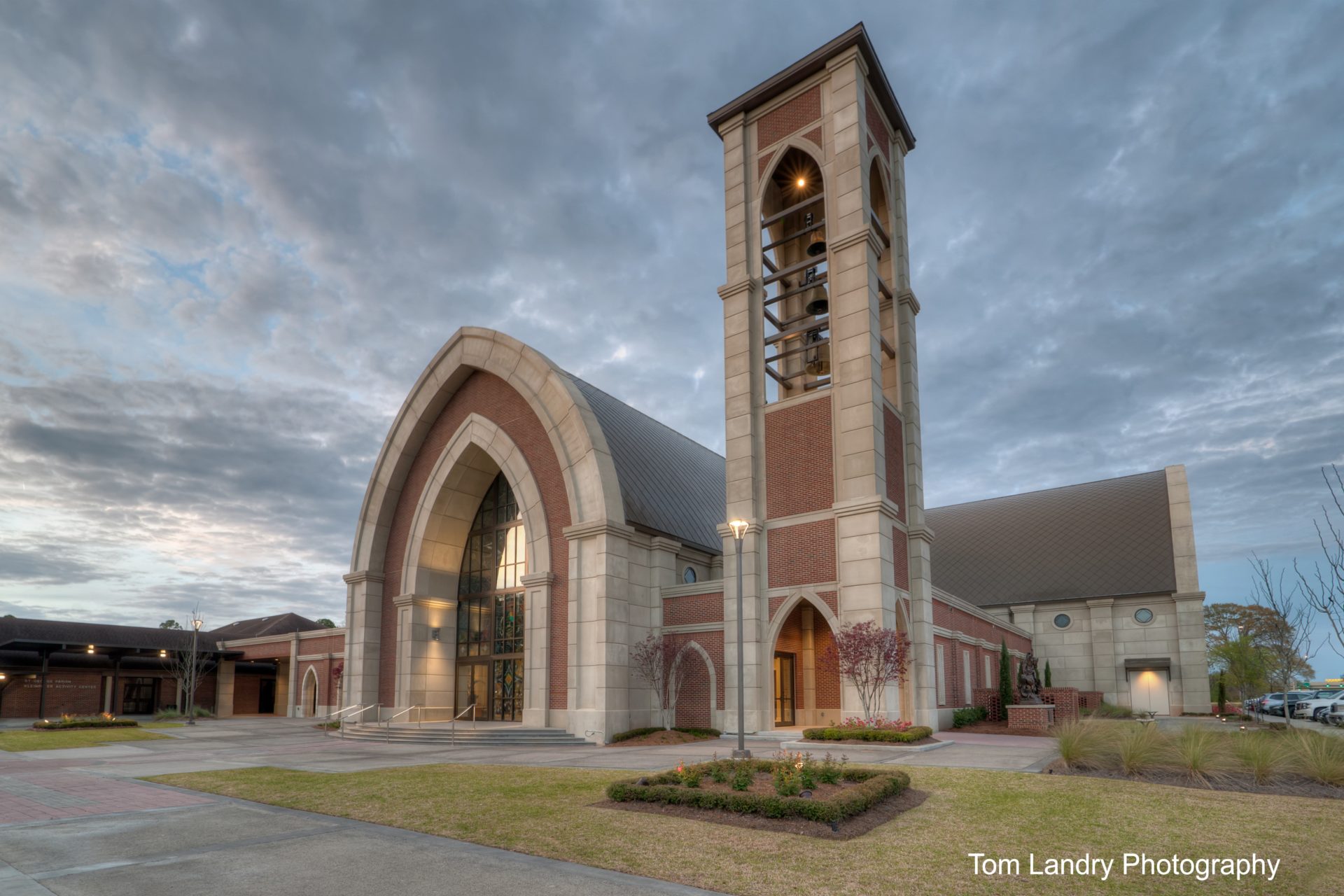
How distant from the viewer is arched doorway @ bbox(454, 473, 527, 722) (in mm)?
33500

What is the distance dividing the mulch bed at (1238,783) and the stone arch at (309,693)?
4431 cm

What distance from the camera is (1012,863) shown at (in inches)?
358

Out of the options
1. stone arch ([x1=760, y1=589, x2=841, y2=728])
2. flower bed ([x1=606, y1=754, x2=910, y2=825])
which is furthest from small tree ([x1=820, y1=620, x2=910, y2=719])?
flower bed ([x1=606, y1=754, x2=910, y2=825])

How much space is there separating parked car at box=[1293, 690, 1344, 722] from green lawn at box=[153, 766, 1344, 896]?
36.2 m

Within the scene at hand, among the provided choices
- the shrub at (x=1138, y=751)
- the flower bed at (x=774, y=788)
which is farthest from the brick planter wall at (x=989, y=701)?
the flower bed at (x=774, y=788)

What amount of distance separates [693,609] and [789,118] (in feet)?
58.7

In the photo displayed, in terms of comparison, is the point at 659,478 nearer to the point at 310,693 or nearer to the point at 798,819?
the point at 798,819

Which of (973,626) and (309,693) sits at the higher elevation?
(973,626)

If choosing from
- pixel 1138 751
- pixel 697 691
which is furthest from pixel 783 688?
pixel 1138 751

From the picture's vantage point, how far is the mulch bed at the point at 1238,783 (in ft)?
41.1

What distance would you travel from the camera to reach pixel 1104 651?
150 ft

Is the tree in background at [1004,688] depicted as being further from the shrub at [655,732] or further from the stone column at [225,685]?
the stone column at [225,685]

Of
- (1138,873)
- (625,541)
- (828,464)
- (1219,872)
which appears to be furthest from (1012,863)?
(625,541)

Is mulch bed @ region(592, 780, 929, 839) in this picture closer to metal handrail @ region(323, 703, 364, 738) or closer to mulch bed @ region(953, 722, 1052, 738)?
mulch bed @ region(953, 722, 1052, 738)
